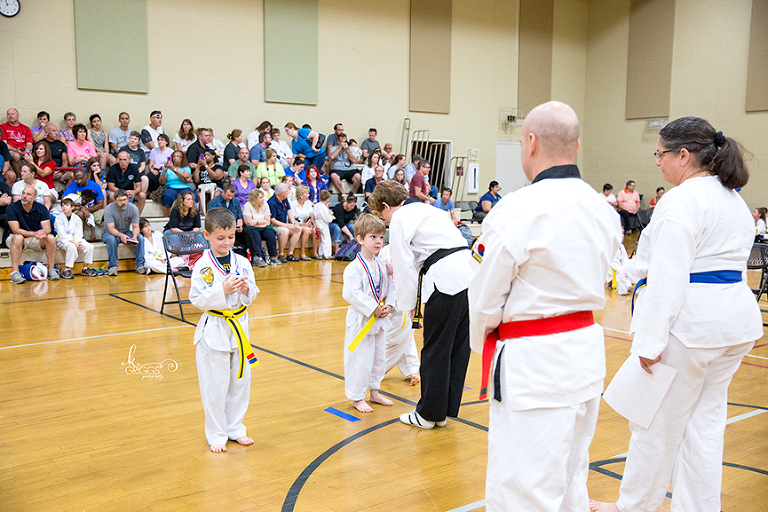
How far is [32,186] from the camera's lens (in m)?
9.42

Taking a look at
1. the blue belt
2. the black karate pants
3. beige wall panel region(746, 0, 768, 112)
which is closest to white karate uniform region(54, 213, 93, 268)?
the black karate pants

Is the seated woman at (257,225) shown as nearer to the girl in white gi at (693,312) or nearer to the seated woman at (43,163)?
the seated woman at (43,163)

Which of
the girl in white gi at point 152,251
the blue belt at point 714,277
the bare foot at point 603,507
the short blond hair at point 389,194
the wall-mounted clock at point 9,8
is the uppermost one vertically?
the wall-mounted clock at point 9,8

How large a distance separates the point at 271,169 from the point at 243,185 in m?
1.02

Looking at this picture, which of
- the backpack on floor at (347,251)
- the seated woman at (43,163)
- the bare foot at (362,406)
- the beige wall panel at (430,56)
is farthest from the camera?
the beige wall panel at (430,56)

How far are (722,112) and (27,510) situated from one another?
59.4ft

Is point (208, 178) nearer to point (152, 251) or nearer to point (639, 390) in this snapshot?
point (152, 251)

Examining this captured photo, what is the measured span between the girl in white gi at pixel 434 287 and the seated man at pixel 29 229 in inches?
283

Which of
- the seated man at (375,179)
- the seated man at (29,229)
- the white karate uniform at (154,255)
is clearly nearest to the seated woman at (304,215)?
the seated man at (375,179)

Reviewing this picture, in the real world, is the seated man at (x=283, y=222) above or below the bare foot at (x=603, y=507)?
above

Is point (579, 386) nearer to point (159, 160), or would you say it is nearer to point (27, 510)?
point (27, 510)

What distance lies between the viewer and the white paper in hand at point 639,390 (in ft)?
→ 7.93

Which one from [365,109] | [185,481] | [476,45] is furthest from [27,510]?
[476,45]

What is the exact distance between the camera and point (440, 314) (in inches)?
145
